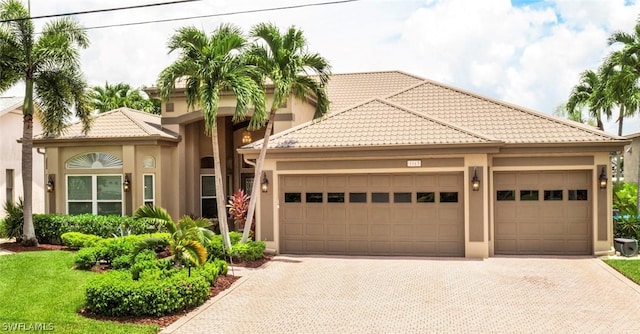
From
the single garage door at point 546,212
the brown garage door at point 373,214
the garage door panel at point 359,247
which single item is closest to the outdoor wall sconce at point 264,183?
the brown garage door at point 373,214

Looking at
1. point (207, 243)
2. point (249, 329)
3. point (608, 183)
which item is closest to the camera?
point (249, 329)

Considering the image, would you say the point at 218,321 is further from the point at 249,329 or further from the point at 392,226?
the point at 392,226

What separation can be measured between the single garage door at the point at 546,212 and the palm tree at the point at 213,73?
7.46 meters

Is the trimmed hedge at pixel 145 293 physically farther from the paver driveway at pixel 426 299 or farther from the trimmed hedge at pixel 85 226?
the trimmed hedge at pixel 85 226

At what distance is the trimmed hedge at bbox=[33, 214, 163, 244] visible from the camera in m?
16.5

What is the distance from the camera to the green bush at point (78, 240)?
15.0 meters

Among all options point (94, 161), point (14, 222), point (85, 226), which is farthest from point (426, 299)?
point (14, 222)

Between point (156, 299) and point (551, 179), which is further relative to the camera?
point (551, 179)

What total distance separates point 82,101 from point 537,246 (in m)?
14.6

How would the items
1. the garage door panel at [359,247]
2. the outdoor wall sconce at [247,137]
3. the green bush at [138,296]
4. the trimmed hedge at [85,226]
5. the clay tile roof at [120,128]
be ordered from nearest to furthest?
the green bush at [138,296], the garage door panel at [359,247], the trimmed hedge at [85,226], the clay tile roof at [120,128], the outdoor wall sconce at [247,137]

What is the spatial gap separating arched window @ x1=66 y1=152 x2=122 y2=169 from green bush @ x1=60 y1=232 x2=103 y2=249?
3648 millimetres

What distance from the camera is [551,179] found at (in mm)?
14938

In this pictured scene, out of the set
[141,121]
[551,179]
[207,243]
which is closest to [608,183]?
[551,179]

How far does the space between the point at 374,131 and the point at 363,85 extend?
7928mm
